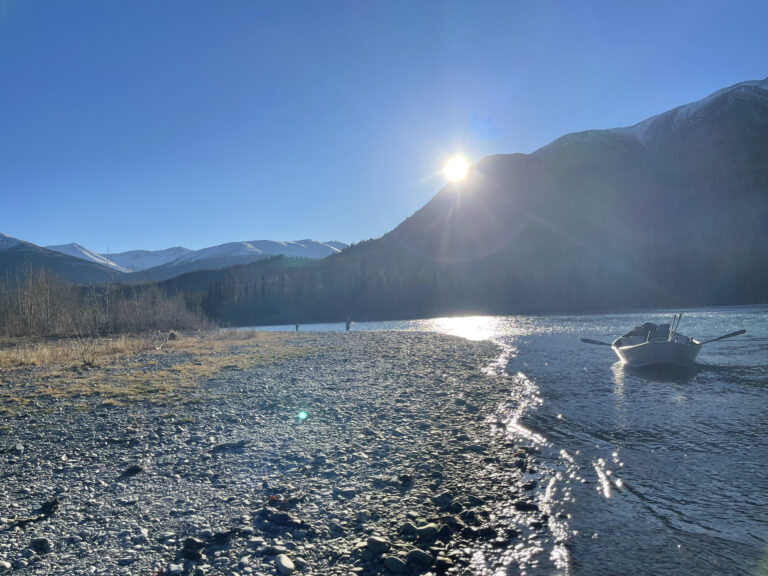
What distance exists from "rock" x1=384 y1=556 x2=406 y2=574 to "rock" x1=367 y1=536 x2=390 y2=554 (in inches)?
14.4

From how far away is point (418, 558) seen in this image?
689 cm

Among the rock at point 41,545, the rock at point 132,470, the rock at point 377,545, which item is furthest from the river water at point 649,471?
the rock at point 132,470

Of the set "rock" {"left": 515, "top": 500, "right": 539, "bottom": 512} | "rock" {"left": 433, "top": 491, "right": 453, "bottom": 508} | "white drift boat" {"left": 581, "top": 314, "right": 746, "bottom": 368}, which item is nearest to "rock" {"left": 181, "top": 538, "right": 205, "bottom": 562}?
"rock" {"left": 433, "top": 491, "right": 453, "bottom": 508}

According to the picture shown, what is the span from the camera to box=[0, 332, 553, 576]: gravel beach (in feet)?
22.7

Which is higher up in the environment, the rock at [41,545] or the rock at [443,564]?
the rock at [41,545]

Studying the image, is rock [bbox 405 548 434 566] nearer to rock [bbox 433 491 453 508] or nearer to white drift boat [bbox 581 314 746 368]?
rock [bbox 433 491 453 508]

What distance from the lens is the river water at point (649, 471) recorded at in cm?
713

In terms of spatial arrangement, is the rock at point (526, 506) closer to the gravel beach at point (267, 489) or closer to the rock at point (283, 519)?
the gravel beach at point (267, 489)

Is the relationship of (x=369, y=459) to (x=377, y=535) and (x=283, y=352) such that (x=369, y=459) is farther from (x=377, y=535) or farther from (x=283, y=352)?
(x=283, y=352)

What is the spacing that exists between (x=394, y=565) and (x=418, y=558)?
0.42m

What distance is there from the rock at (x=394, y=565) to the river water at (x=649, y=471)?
1180 millimetres

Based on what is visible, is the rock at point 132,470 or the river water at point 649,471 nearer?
the river water at point 649,471

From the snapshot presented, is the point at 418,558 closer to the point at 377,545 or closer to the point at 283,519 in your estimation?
the point at 377,545

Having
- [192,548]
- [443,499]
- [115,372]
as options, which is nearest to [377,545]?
[443,499]
